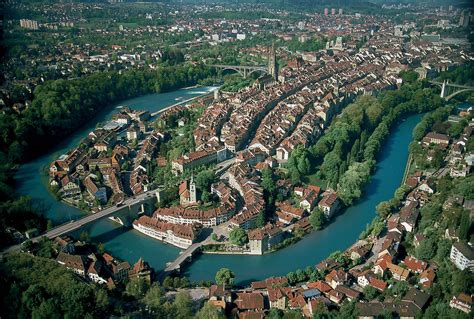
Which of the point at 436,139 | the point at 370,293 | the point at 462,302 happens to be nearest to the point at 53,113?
the point at 436,139

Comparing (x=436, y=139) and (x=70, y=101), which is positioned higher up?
(x=70, y=101)

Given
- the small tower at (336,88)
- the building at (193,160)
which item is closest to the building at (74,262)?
the building at (193,160)

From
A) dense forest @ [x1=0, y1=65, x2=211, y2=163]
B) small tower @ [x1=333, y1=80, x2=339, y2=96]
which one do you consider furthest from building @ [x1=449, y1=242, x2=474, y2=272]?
dense forest @ [x1=0, y1=65, x2=211, y2=163]

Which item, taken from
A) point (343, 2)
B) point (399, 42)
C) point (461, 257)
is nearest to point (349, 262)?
point (461, 257)

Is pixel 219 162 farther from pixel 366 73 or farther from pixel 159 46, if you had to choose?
pixel 159 46

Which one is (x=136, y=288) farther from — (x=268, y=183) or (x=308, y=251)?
(x=268, y=183)

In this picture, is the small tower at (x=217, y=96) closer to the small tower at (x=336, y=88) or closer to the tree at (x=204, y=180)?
the small tower at (x=336, y=88)
